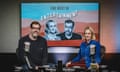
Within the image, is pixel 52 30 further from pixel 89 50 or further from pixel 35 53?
pixel 89 50

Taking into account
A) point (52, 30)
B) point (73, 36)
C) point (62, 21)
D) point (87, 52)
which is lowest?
point (87, 52)

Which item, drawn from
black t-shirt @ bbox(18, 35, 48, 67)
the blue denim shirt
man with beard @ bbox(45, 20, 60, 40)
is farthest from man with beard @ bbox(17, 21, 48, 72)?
the blue denim shirt

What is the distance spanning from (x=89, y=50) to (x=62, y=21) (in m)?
1.23

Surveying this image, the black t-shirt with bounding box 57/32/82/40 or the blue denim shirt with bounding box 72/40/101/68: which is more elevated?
the black t-shirt with bounding box 57/32/82/40

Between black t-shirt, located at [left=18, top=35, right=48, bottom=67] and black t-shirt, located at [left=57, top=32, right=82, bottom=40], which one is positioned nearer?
black t-shirt, located at [left=18, top=35, right=48, bottom=67]

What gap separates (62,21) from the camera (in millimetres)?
6371

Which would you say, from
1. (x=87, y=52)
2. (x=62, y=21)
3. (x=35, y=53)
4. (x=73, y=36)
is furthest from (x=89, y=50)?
(x=62, y=21)

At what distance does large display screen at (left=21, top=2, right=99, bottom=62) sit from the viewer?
248 inches

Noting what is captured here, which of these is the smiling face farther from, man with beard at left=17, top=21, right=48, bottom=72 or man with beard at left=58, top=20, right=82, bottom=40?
man with beard at left=17, top=21, right=48, bottom=72

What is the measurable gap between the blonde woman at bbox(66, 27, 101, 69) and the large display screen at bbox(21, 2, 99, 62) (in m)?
0.19

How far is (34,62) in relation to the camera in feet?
17.9

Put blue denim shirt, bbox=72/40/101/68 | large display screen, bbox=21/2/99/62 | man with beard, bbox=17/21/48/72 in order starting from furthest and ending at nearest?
large display screen, bbox=21/2/99/62 → blue denim shirt, bbox=72/40/101/68 → man with beard, bbox=17/21/48/72

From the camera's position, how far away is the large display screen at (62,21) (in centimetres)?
630

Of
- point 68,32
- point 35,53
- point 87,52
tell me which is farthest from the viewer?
point 68,32
